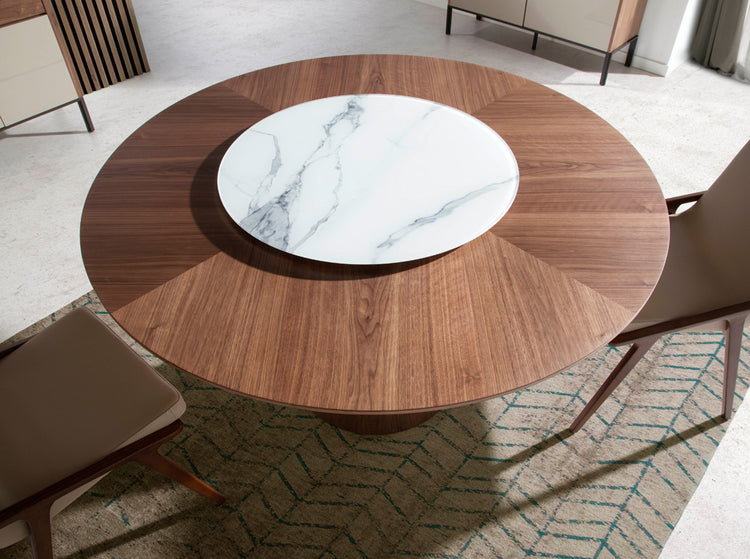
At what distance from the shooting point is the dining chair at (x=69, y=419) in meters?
1.16

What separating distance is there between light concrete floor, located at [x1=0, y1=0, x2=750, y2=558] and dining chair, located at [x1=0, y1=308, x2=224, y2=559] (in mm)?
828

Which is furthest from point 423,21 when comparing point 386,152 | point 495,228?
point 495,228

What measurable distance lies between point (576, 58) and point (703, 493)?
2.85 m

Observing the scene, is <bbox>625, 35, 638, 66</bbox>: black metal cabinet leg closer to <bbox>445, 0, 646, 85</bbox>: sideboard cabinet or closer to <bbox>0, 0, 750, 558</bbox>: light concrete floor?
<bbox>445, 0, 646, 85</bbox>: sideboard cabinet

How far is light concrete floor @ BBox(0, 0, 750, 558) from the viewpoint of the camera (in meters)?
1.77

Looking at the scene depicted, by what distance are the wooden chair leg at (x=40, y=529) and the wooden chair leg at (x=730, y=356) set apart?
1.58 meters

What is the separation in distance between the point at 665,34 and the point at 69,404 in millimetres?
3522

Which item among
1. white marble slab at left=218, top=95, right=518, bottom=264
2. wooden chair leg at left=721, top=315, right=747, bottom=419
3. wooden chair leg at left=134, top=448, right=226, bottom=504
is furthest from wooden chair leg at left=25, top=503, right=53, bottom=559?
wooden chair leg at left=721, top=315, right=747, bottom=419

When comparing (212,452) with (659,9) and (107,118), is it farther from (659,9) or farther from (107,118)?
(659,9)

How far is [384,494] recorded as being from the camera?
1.62 metres

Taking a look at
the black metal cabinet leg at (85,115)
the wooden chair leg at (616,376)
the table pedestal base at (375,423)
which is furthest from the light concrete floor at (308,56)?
the table pedestal base at (375,423)

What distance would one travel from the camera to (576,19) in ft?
10.5

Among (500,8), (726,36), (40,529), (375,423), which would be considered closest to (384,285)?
(375,423)

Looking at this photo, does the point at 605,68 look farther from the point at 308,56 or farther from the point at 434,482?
the point at 434,482
